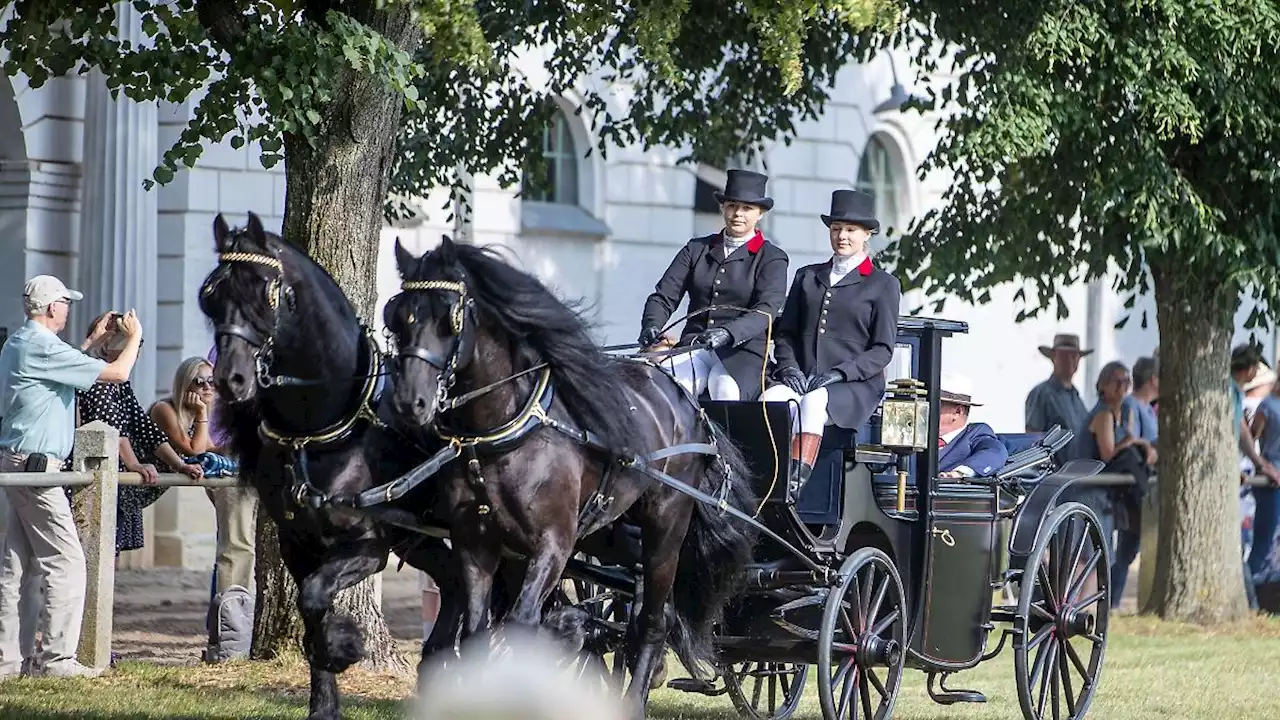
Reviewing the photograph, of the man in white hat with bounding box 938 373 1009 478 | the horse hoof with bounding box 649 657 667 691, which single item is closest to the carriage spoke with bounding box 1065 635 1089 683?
the man in white hat with bounding box 938 373 1009 478

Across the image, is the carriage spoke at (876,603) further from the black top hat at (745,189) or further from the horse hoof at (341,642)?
the horse hoof at (341,642)

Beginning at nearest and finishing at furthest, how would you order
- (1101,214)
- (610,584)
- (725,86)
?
(610,584), (1101,214), (725,86)

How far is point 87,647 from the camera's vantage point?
10.3m

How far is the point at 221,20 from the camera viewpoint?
9742 millimetres

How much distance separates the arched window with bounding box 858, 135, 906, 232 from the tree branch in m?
14.2

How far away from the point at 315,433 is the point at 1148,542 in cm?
963

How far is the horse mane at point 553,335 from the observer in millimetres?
7547

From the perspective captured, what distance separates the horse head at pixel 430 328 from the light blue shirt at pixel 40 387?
307 centimetres

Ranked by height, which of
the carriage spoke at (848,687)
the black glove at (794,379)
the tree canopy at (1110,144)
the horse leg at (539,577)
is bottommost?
the carriage spoke at (848,687)

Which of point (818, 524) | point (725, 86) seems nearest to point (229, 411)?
point (818, 524)

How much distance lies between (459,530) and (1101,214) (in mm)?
6869

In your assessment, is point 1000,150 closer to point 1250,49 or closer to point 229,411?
point 1250,49

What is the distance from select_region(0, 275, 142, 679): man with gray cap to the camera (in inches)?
393

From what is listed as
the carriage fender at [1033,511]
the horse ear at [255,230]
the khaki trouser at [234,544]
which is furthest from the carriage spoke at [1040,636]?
the khaki trouser at [234,544]
